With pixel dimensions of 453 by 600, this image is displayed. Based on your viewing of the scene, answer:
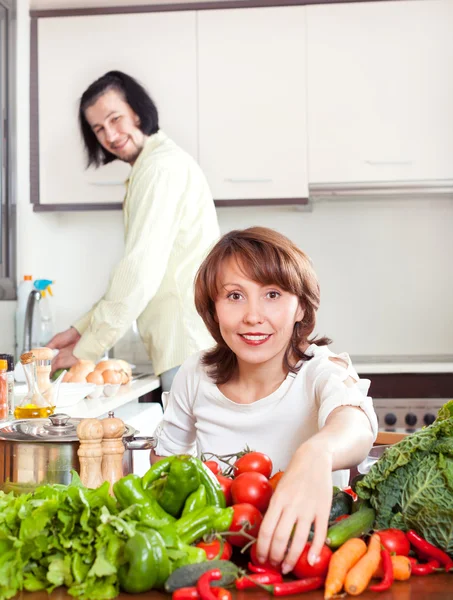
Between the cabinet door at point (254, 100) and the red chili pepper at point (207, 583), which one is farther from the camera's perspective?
the cabinet door at point (254, 100)

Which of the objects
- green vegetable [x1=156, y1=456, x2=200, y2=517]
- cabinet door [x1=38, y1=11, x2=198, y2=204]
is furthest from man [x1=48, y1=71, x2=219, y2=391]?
green vegetable [x1=156, y1=456, x2=200, y2=517]

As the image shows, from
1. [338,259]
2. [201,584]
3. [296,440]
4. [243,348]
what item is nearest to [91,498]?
[201,584]

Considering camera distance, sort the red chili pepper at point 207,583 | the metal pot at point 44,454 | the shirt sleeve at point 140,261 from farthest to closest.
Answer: the shirt sleeve at point 140,261 < the metal pot at point 44,454 < the red chili pepper at point 207,583

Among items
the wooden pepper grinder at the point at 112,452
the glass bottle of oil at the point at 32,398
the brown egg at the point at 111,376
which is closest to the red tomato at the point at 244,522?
the wooden pepper grinder at the point at 112,452

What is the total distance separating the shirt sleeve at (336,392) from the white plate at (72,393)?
0.80 metres

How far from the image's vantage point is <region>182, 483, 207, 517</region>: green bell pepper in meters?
0.81

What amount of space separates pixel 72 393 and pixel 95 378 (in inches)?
13.5

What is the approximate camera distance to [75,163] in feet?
10.7

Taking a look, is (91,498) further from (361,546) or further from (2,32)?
(2,32)

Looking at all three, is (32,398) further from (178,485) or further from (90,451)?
(178,485)

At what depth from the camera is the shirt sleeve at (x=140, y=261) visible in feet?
8.59

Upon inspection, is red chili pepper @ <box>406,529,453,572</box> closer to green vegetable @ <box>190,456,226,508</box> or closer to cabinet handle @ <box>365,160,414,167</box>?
green vegetable @ <box>190,456,226,508</box>

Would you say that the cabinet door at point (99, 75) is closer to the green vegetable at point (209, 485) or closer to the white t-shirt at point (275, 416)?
the white t-shirt at point (275, 416)

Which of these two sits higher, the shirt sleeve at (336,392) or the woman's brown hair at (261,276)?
the woman's brown hair at (261,276)
